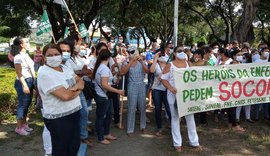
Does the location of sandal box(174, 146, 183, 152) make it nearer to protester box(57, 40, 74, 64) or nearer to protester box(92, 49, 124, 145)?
protester box(92, 49, 124, 145)

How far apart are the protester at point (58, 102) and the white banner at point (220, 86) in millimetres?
2492

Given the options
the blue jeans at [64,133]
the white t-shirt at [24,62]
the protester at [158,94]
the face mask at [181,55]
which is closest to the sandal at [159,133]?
the protester at [158,94]

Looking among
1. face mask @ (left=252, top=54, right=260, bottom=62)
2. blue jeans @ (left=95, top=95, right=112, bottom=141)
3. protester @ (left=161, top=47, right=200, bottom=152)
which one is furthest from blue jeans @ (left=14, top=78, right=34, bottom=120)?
face mask @ (left=252, top=54, right=260, bottom=62)

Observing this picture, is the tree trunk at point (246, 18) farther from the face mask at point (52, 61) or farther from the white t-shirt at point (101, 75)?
the face mask at point (52, 61)

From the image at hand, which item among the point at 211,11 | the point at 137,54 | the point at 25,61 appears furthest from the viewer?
the point at 211,11

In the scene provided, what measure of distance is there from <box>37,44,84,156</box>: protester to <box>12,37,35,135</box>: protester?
255cm

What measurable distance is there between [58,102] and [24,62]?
2.93 metres

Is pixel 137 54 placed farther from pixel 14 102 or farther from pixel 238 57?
pixel 14 102

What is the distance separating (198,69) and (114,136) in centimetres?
219

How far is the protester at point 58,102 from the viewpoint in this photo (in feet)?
12.8

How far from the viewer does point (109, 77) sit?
6289 millimetres

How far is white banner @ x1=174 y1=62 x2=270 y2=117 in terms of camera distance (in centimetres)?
625

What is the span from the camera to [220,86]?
22.7 feet

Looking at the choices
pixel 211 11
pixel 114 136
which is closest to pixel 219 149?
pixel 114 136
